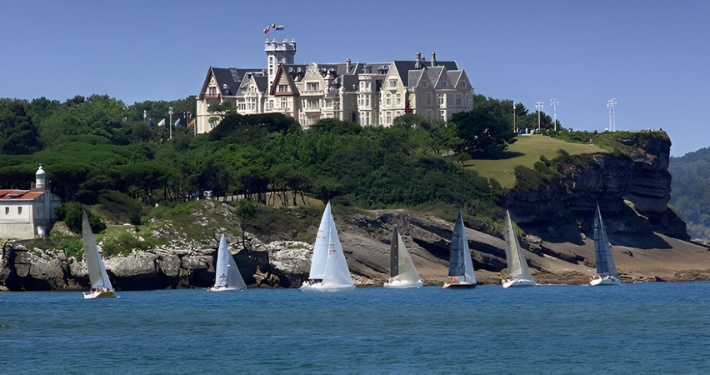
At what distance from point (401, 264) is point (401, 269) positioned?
1.34ft

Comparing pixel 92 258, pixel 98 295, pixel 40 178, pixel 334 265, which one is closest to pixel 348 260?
pixel 334 265

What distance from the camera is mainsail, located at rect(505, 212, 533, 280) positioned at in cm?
8875

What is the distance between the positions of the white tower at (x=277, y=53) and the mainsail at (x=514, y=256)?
71211 millimetres

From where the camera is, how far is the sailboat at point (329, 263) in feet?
269

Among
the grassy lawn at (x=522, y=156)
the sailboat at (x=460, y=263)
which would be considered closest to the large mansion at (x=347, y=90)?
the grassy lawn at (x=522, y=156)

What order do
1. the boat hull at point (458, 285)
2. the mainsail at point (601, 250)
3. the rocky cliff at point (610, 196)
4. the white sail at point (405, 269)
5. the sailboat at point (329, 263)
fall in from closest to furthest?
the sailboat at point (329, 263) < the boat hull at point (458, 285) < the white sail at point (405, 269) < the mainsail at point (601, 250) < the rocky cliff at point (610, 196)

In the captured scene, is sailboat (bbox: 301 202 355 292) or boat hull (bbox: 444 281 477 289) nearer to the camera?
sailboat (bbox: 301 202 355 292)

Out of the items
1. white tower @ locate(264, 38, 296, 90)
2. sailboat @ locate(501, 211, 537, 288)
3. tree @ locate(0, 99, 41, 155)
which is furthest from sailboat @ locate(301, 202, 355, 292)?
white tower @ locate(264, 38, 296, 90)

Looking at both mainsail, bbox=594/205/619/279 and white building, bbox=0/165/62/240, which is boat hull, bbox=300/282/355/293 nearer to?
mainsail, bbox=594/205/619/279

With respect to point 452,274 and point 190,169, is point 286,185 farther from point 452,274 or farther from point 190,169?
point 452,274

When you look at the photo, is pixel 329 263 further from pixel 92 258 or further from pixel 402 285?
pixel 92 258

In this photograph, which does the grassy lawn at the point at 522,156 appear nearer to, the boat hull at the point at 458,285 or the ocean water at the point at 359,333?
the boat hull at the point at 458,285

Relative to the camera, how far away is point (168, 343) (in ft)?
172

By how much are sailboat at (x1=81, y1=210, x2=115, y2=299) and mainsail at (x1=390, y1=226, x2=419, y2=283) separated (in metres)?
22.6
